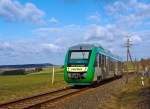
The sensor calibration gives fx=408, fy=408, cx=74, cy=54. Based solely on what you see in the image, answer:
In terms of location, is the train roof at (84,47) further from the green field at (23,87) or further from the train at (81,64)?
the green field at (23,87)

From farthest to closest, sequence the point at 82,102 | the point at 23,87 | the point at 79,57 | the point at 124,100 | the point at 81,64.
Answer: the point at 23,87
the point at 79,57
the point at 81,64
the point at 124,100
the point at 82,102

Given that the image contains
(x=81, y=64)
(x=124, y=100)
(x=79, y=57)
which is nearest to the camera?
(x=124, y=100)

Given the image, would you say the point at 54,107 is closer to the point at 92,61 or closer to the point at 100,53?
the point at 92,61

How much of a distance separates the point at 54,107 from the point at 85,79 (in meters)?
14.7

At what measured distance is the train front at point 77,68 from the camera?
33.2m

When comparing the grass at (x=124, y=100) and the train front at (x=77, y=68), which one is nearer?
the grass at (x=124, y=100)

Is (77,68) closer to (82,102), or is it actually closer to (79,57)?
(79,57)

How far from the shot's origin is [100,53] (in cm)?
3672

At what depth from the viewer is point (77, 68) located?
109 ft

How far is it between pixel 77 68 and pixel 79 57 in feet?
3.80

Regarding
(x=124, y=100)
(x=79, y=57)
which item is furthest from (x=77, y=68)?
(x=124, y=100)

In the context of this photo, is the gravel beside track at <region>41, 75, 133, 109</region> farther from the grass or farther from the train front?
the train front

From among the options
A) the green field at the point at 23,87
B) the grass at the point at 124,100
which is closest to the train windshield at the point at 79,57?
the green field at the point at 23,87

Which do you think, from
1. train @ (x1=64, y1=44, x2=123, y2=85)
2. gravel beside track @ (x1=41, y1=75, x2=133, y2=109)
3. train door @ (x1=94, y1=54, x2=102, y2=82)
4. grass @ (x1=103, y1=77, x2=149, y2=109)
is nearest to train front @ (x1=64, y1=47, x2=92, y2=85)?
train @ (x1=64, y1=44, x2=123, y2=85)
